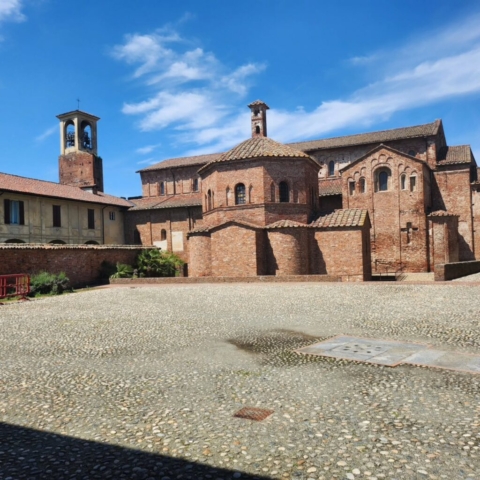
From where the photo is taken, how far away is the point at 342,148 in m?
37.4

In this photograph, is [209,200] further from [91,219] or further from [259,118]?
[91,219]

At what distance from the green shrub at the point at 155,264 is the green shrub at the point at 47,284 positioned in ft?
25.6

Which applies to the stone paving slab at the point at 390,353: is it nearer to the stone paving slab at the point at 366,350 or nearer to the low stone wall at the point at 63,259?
the stone paving slab at the point at 366,350

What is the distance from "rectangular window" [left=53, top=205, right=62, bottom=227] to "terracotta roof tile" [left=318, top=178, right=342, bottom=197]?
21240 mm

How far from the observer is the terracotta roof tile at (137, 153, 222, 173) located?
138ft

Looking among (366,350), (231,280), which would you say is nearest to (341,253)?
(231,280)

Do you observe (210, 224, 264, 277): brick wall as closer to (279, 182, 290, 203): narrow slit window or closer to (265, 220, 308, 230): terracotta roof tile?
(265, 220, 308, 230): terracotta roof tile

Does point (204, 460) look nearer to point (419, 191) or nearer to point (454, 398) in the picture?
point (454, 398)

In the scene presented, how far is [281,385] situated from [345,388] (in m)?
0.87

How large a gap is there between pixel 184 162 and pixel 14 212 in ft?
59.2

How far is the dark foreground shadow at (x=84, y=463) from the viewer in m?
3.61

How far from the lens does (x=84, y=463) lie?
385cm

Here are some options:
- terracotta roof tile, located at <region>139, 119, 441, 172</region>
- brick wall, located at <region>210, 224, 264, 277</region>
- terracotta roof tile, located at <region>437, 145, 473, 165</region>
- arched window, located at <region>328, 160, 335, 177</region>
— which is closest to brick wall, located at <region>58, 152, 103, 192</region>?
terracotta roof tile, located at <region>139, 119, 441, 172</region>

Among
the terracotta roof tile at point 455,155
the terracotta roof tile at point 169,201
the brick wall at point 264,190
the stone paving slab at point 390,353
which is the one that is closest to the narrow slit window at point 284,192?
the brick wall at point 264,190
